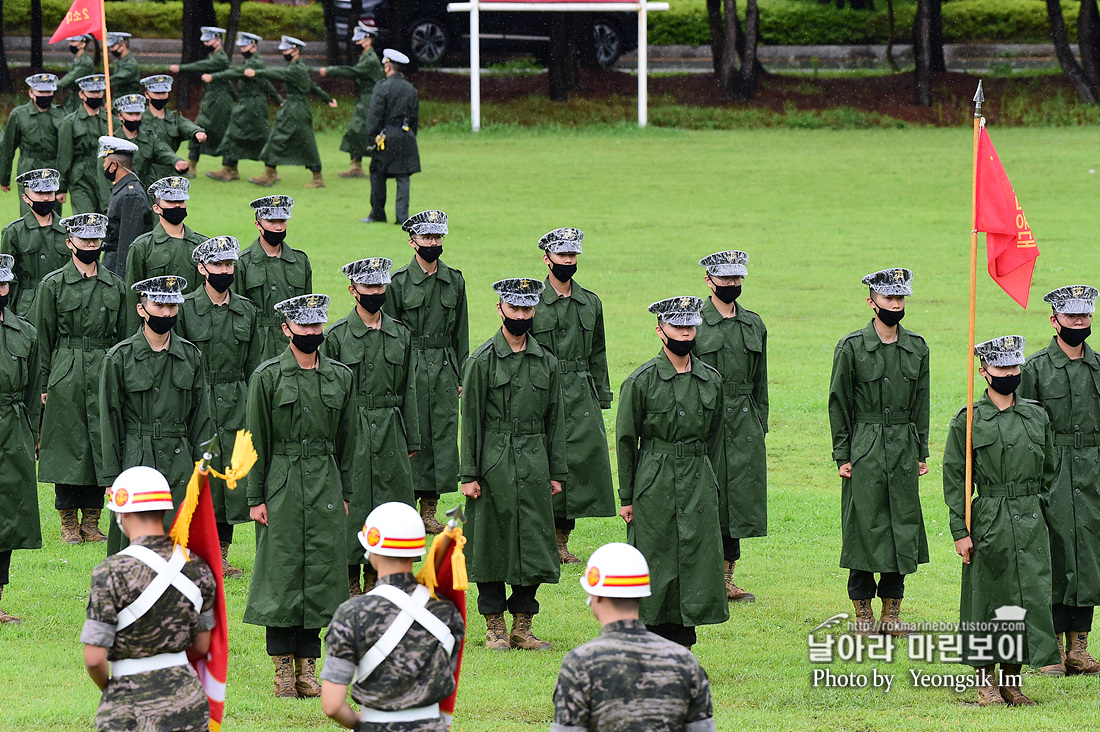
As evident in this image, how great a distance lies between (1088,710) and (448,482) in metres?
4.89

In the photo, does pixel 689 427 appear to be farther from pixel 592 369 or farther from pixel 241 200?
pixel 241 200

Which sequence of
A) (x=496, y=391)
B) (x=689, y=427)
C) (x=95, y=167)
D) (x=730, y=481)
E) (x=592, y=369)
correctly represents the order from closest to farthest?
(x=689, y=427)
(x=496, y=391)
(x=730, y=481)
(x=592, y=369)
(x=95, y=167)

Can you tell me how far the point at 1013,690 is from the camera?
8922 millimetres

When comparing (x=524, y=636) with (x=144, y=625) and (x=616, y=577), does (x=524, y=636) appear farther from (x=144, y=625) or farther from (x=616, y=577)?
(x=616, y=577)

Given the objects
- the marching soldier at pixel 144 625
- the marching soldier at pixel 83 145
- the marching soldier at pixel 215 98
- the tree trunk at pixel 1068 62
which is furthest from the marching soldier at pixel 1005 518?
the tree trunk at pixel 1068 62

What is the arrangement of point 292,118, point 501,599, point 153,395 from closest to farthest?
1. point 153,395
2. point 501,599
3. point 292,118

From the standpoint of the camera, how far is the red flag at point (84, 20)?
18.6 meters

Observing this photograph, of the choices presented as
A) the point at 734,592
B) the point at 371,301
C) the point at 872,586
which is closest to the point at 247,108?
the point at 371,301

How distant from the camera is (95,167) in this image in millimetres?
18531

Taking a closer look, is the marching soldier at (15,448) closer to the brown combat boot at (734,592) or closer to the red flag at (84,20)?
the brown combat boot at (734,592)

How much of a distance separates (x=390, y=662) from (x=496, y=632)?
4.03 m

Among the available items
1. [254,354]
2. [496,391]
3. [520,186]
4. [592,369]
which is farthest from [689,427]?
[520,186]

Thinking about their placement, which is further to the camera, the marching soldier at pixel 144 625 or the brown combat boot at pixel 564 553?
the brown combat boot at pixel 564 553

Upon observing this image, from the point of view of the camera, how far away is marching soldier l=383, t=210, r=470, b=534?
11.7 m
